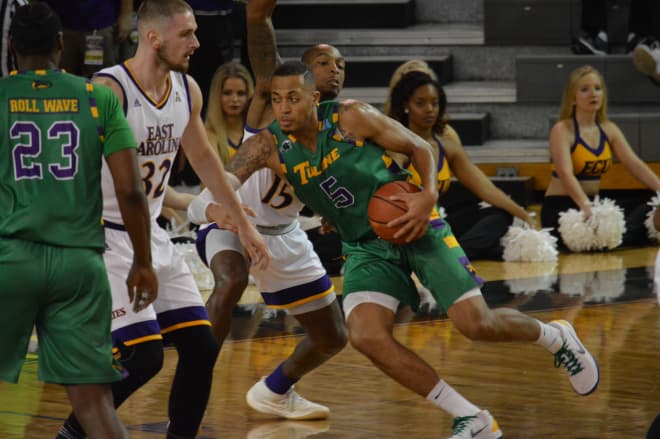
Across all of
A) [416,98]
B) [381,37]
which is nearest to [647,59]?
[381,37]

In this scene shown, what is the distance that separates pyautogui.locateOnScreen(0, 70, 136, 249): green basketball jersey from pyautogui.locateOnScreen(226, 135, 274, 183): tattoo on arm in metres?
1.32

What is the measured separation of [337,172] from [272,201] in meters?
0.71

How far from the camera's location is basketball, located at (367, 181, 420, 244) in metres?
4.69

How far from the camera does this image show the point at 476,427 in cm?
454

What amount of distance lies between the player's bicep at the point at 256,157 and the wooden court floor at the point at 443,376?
98 cm

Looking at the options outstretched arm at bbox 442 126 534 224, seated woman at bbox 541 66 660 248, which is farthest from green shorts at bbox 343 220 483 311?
seated woman at bbox 541 66 660 248

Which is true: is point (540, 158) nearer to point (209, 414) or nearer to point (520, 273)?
point (520, 273)

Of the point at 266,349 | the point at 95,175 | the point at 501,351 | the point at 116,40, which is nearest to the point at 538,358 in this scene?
the point at 501,351

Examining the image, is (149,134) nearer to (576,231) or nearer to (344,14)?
(576,231)

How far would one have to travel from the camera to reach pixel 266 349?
20.7 feet

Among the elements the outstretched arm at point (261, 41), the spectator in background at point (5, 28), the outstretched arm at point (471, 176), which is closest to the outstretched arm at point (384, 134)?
the outstretched arm at point (261, 41)

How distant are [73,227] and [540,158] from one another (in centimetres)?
781

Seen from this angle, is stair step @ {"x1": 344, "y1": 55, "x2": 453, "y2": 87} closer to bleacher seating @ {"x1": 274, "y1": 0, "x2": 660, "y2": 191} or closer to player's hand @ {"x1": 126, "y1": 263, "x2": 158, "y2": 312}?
bleacher seating @ {"x1": 274, "y1": 0, "x2": 660, "y2": 191}

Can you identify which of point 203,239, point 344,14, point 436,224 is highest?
point 344,14
